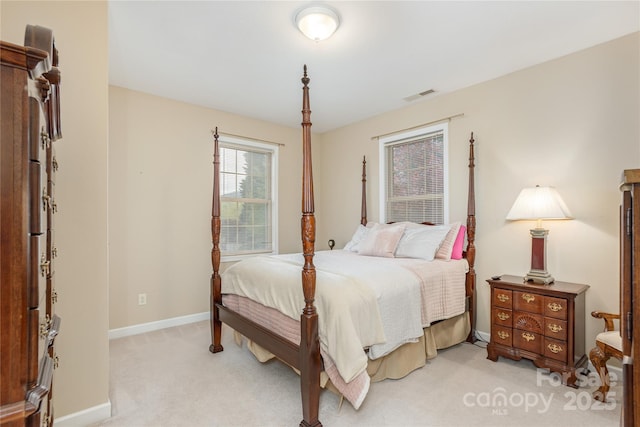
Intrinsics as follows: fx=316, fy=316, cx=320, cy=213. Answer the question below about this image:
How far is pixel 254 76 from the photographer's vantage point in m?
3.10

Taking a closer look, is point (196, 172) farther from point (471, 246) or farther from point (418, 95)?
point (471, 246)

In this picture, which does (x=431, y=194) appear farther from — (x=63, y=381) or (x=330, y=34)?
(x=63, y=381)

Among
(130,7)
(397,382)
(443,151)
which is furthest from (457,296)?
(130,7)

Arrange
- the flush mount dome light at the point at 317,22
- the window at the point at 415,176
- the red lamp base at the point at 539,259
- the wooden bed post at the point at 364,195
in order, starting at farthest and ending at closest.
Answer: the wooden bed post at the point at 364,195 → the window at the point at 415,176 → the red lamp base at the point at 539,259 → the flush mount dome light at the point at 317,22

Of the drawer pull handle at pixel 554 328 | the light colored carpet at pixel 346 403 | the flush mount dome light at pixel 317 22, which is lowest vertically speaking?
the light colored carpet at pixel 346 403

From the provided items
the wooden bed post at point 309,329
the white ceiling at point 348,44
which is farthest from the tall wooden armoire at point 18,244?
the white ceiling at point 348,44

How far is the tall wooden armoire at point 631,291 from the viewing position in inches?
34.6

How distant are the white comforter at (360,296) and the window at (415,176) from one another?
1.01 m

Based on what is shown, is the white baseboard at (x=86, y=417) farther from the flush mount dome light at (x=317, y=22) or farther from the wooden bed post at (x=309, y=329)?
the flush mount dome light at (x=317, y=22)

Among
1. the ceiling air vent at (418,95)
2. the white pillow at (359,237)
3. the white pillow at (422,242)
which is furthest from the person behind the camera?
the white pillow at (359,237)

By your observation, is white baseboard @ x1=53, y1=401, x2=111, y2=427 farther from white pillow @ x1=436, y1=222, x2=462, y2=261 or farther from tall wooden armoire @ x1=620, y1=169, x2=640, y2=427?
white pillow @ x1=436, y1=222, x2=462, y2=261

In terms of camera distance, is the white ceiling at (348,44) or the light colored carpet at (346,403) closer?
the light colored carpet at (346,403)

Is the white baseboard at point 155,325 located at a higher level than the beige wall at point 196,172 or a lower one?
lower

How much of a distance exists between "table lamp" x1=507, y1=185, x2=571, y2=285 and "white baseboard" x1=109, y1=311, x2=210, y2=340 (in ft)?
11.6
